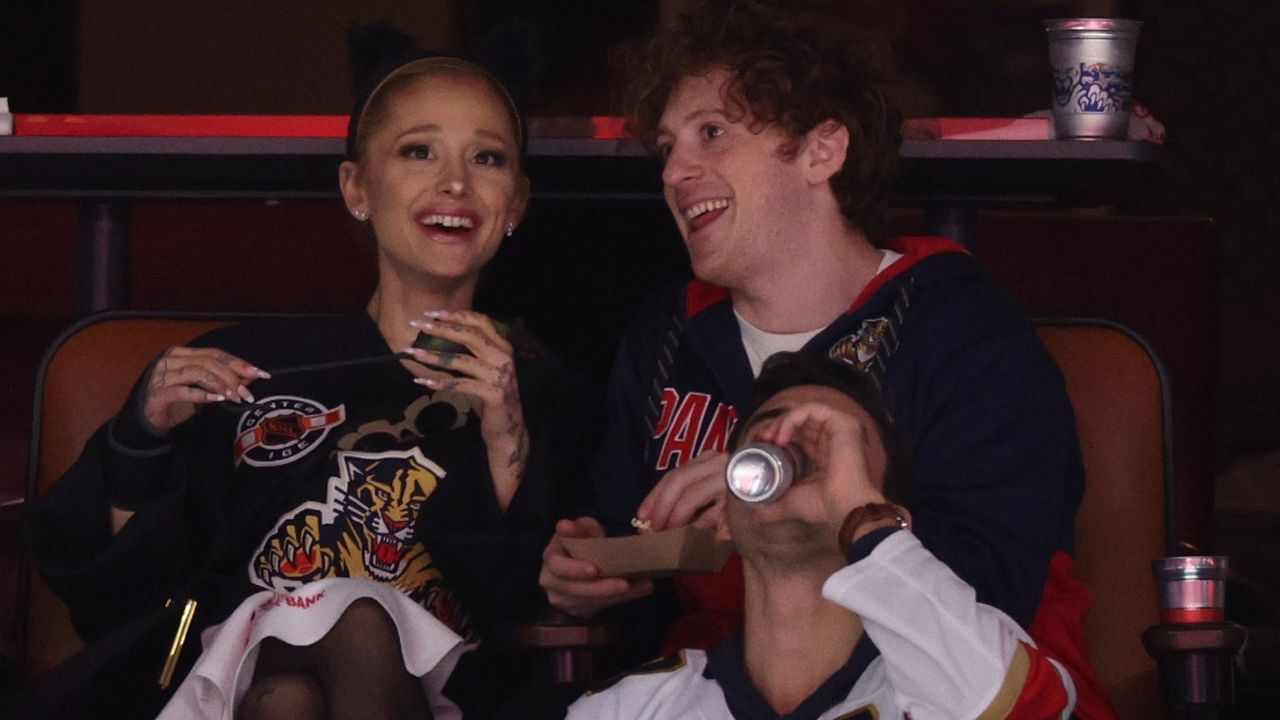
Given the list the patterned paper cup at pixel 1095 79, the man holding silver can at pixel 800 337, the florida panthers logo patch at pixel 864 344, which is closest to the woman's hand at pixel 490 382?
the man holding silver can at pixel 800 337

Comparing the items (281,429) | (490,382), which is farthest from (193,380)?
(490,382)

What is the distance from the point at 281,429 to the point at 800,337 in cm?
63

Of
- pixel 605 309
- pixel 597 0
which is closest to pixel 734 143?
pixel 605 309

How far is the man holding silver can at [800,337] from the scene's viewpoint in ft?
6.75

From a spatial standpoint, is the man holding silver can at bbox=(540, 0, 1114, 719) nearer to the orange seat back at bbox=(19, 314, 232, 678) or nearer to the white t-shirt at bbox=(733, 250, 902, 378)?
the white t-shirt at bbox=(733, 250, 902, 378)

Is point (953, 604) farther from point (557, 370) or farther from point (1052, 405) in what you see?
point (557, 370)

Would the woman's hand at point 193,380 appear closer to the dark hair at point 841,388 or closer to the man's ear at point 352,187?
the man's ear at point 352,187

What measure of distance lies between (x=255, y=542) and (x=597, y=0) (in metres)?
3.26

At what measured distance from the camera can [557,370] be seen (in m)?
2.49

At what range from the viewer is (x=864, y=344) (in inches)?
87.0

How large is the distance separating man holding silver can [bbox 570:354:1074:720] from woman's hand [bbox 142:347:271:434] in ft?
1.76

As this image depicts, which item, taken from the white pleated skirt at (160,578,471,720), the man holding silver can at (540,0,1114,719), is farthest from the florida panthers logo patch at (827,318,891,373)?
the white pleated skirt at (160,578,471,720)

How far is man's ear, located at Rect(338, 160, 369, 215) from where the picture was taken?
2.49m

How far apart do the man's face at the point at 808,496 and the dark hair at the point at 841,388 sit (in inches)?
0.7
